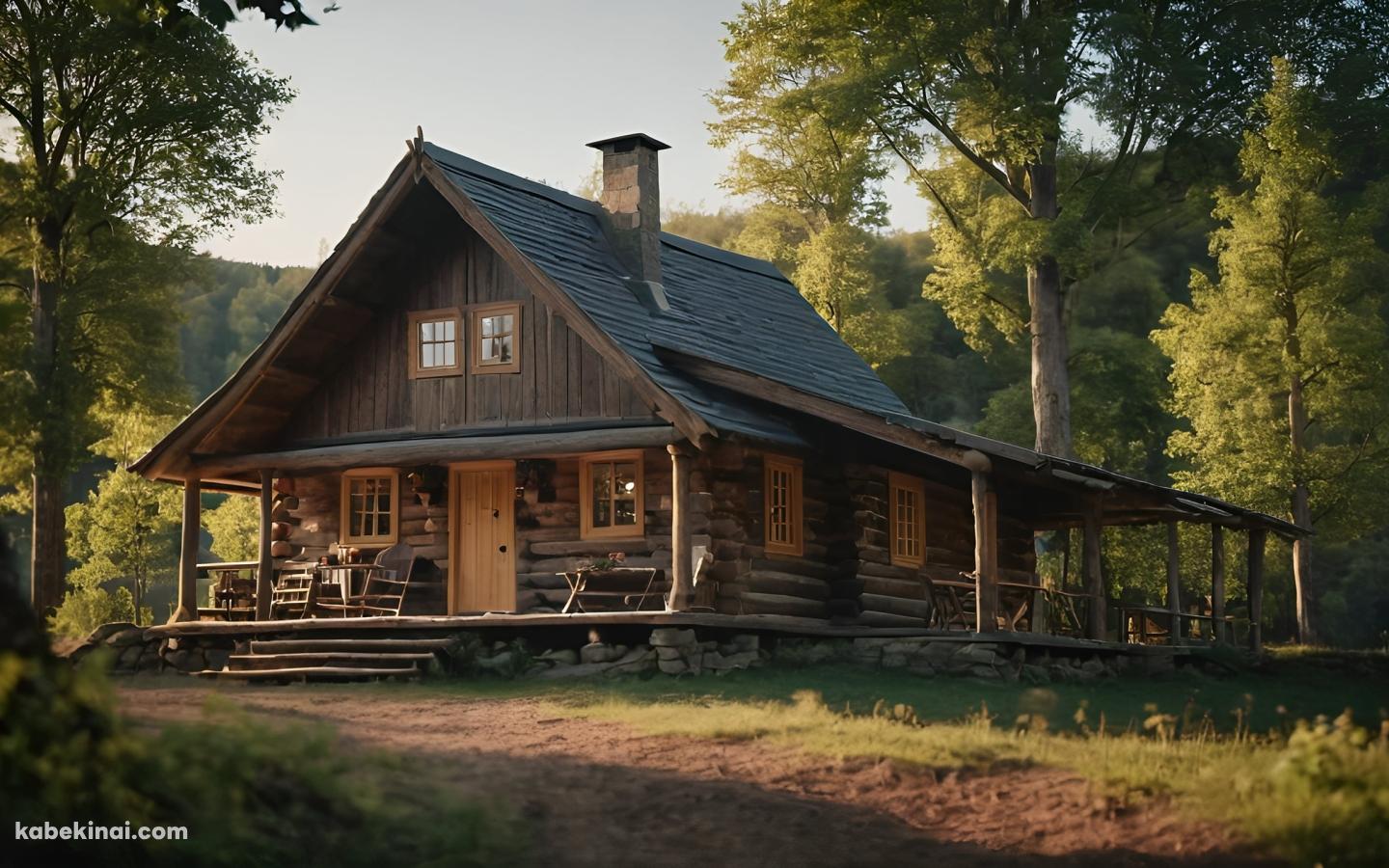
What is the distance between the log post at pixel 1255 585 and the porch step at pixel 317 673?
13614mm

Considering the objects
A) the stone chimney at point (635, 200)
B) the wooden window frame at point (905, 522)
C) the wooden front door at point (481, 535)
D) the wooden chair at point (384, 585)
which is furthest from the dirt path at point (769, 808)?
the stone chimney at point (635, 200)

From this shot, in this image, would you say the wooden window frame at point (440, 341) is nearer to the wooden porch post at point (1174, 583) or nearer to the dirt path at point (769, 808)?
the dirt path at point (769, 808)

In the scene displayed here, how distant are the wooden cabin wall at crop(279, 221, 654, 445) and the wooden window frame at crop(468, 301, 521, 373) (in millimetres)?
68

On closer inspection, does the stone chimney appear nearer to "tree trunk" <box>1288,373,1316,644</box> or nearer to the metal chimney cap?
the metal chimney cap

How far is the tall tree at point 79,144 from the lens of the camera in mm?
26203

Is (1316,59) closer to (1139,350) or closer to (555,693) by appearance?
(1139,350)

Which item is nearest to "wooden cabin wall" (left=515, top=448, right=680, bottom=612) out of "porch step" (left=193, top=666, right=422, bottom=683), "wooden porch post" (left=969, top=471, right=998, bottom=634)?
"porch step" (left=193, top=666, right=422, bottom=683)

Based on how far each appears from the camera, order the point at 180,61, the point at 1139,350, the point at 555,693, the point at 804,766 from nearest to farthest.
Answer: the point at 804,766 < the point at 555,693 < the point at 180,61 < the point at 1139,350

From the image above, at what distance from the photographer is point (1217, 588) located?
79.7 feet

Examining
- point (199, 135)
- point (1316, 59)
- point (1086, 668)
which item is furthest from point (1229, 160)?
point (199, 135)

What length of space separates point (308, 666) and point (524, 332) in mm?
5265

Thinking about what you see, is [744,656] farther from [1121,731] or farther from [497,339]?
[1121,731]

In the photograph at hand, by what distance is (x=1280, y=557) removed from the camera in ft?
107

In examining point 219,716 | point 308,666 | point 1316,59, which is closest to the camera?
point 219,716
